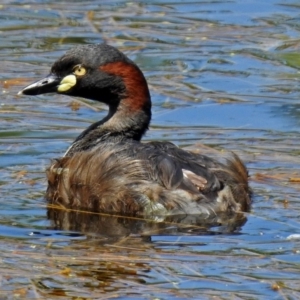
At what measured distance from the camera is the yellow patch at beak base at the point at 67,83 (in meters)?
9.19

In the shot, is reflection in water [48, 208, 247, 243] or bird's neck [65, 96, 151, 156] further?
bird's neck [65, 96, 151, 156]

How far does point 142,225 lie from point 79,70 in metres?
1.45

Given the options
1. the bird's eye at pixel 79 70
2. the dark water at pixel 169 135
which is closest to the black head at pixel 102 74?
the bird's eye at pixel 79 70

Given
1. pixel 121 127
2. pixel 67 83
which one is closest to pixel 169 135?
pixel 121 127

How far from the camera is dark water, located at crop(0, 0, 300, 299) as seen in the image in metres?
7.07

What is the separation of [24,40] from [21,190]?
456cm

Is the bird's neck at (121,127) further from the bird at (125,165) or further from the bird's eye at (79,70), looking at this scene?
the bird's eye at (79,70)

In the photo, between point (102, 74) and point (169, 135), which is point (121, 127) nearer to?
point (102, 74)

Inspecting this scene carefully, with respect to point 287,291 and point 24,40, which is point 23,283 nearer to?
→ point 287,291

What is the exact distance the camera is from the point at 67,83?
9.23 m

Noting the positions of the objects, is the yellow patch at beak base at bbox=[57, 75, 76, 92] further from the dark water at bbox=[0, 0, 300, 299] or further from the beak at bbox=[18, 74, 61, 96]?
the dark water at bbox=[0, 0, 300, 299]

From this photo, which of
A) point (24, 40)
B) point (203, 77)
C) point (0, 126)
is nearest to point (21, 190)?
point (0, 126)

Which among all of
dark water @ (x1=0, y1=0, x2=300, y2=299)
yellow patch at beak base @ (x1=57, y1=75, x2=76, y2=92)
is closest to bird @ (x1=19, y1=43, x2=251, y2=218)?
yellow patch at beak base @ (x1=57, y1=75, x2=76, y2=92)

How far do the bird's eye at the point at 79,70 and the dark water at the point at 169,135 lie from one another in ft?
2.57
